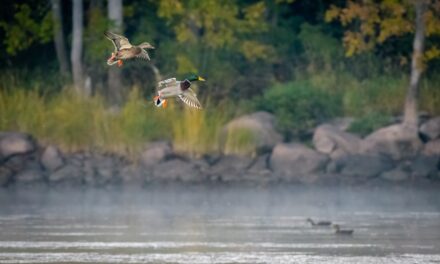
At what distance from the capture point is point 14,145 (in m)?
30.5

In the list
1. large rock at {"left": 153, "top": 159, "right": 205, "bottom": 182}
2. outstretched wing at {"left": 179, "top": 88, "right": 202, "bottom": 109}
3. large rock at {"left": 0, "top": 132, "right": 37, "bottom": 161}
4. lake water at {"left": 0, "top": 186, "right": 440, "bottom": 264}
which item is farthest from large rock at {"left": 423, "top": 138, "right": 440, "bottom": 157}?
outstretched wing at {"left": 179, "top": 88, "right": 202, "bottom": 109}

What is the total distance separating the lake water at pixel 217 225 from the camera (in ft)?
62.0

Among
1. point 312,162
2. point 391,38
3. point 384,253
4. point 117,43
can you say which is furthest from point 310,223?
point 391,38

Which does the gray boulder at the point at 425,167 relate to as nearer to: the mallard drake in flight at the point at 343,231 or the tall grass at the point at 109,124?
the tall grass at the point at 109,124

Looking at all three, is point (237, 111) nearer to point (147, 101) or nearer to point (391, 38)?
point (147, 101)

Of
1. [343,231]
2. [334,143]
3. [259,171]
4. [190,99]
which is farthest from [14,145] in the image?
[190,99]

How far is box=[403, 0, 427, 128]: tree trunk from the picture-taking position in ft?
101

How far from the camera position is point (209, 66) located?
33.8m

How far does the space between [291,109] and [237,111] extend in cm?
156

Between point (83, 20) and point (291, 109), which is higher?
point (83, 20)

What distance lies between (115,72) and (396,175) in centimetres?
765

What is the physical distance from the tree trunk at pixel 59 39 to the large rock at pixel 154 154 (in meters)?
4.32

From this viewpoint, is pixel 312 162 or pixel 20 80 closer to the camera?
pixel 312 162

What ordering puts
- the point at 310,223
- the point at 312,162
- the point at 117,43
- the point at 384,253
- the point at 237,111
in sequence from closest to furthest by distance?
the point at 117,43 < the point at 384,253 < the point at 310,223 < the point at 312,162 < the point at 237,111
